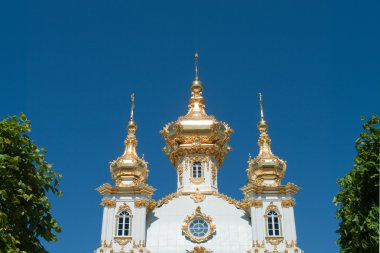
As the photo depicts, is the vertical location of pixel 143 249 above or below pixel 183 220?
below

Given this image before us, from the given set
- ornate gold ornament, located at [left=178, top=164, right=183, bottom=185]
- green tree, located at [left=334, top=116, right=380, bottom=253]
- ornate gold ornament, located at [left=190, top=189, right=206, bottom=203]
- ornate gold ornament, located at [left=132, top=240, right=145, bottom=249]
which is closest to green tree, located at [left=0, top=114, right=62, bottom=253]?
green tree, located at [left=334, top=116, right=380, bottom=253]

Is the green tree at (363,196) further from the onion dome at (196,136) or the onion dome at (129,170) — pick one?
the onion dome at (196,136)

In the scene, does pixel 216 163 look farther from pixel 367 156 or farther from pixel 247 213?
pixel 367 156

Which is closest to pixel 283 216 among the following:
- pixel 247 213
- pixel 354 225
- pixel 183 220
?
pixel 247 213

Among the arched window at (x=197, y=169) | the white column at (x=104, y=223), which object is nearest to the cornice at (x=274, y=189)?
the arched window at (x=197, y=169)

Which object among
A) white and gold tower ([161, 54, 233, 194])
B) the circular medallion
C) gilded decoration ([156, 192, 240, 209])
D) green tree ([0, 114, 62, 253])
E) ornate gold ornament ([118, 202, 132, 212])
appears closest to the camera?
green tree ([0, 114, 62, 253])

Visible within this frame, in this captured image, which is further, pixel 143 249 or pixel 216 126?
pixel 216 126

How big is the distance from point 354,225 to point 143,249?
1601 centimetres

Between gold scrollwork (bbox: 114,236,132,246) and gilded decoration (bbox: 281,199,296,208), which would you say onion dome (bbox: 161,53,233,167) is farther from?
gold scrollwork (bbox: 114,236,132,246)

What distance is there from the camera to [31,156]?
1477 centimetres

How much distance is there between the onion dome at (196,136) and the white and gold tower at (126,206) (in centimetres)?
369

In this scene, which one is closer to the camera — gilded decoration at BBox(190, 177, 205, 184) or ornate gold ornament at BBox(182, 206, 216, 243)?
ornate gold ornament at BBox(182, 206, 216, 243)

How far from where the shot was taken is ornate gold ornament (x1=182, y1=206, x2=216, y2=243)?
96.2ft

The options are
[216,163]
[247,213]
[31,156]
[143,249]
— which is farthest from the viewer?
[216,163]
